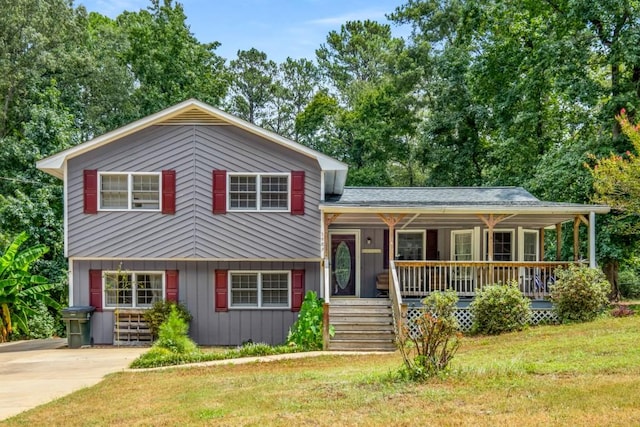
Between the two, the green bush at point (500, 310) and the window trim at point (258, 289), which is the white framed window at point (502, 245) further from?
the window trim at point (258, 289)

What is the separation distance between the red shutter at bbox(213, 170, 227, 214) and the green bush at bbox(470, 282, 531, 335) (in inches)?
282

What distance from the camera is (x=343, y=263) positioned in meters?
16.6

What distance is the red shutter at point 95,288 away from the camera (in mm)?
14938

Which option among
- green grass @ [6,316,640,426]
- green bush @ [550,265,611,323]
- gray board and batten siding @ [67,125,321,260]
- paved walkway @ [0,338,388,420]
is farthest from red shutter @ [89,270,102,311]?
green bush @ [550,265,611,323]

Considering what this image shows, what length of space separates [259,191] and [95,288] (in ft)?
17.4

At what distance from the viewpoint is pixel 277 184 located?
598 inches

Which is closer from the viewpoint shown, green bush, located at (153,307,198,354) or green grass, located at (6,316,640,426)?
green grass, located at (6,316,640,426)

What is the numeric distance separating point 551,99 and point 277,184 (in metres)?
14.9

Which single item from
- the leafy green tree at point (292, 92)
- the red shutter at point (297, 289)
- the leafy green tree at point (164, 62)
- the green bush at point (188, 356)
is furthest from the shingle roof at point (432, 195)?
the leafy green tree at point (292, 92)

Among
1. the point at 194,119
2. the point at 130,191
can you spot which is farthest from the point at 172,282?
the point at 194,119

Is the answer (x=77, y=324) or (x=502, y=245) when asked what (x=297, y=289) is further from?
(x=502, y=245)

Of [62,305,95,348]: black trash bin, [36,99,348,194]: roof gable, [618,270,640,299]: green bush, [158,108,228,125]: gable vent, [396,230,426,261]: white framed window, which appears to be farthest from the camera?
[618,270,640,299]: green bush

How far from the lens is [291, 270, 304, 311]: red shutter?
15.1 meters

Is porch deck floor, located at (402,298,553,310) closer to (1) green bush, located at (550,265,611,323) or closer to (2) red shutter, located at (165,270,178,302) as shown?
(1) green bush, located at (550,265,611,323)
